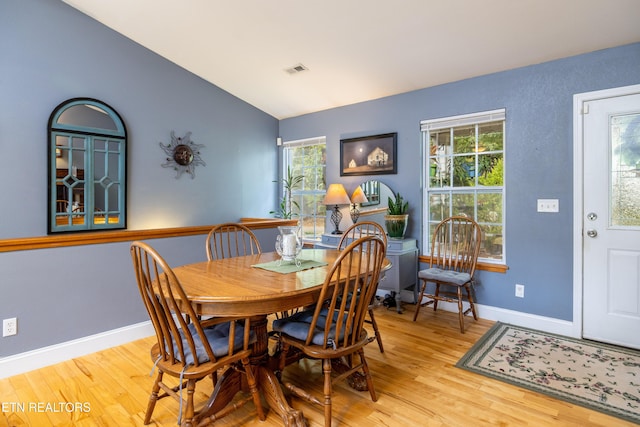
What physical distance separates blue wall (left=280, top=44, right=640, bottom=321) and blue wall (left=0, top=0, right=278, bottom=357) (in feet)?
8.68

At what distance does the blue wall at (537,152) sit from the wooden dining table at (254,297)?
167 centimetres

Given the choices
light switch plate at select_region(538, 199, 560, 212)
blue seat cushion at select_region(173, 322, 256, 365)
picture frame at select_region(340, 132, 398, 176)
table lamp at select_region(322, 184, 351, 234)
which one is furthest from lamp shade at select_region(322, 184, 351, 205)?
blue seat cushion at select_region(173, 322, 256, 365)

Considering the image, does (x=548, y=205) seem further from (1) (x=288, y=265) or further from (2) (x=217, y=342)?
(2) (x=217, y=342)

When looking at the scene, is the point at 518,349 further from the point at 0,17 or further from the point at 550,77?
the point at 0,17

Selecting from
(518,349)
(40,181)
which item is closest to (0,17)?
(40,181)

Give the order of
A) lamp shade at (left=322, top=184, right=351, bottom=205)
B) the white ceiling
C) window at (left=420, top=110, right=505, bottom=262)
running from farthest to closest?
1. lamp shade at (left=322, top=184, right=351, bottom=205)
2. window at (left=420, top=110, right=505, bottom=262)
3. the white ceiling

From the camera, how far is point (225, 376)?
190cm

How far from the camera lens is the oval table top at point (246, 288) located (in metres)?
1.57

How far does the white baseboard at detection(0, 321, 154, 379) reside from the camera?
2395 millimetres

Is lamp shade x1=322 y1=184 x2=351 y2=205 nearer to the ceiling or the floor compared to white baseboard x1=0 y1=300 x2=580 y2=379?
nearer to the ceiling

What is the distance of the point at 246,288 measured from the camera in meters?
1.68

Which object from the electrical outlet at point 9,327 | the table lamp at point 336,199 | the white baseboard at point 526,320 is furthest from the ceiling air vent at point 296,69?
the electrical outlet at point 9,327

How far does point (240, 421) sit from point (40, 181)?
2.65m

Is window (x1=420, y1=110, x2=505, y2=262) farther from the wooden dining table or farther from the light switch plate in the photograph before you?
the wooden dining table
